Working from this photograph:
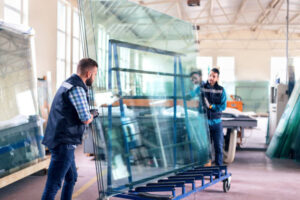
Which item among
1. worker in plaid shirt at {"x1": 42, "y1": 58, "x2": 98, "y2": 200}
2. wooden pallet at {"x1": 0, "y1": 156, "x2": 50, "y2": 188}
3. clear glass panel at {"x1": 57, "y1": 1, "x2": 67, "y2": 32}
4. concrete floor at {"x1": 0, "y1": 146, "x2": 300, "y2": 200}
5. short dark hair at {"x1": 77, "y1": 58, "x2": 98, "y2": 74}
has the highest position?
clear glass panel at {"x1": 57, "y1": 1, "x2": 67, "y2": 32}

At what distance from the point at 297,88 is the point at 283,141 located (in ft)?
3.88

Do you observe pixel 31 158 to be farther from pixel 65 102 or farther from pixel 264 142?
pixel 264 142

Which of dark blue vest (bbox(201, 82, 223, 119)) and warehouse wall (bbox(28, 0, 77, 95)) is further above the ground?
warehouse wall (bbox(28, 0, 77, 95))

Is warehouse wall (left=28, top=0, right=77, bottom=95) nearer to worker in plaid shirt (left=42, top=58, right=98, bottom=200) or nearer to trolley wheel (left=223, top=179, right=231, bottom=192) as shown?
trolley wheel (left=223, top=179, right=231, bottom=192)

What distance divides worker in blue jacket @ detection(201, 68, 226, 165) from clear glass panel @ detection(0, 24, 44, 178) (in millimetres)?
2624

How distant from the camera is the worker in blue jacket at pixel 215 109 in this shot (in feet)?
16.5

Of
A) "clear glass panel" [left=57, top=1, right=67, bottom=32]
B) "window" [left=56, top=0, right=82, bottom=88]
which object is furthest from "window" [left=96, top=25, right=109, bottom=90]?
"clear glass panel" [left=57, top=1, right=67, bottom=32]

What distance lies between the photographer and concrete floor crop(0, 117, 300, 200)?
417cm

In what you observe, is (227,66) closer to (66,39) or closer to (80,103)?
(66,39)

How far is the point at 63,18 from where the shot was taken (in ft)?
37.2

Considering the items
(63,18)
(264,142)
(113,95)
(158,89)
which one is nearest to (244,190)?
(158,89)

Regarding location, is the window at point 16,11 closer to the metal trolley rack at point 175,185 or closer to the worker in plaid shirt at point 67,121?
the worker in plaid shirt at point 67,121

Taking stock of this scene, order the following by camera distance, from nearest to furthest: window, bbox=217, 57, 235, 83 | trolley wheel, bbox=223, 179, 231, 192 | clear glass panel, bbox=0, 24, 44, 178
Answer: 1. trolley wheel, bbox=223, 179, 231, 192
2. clear glass panel, bbox=0, 24, 44, 178
3. window, bbox=217, 57, 235, 83

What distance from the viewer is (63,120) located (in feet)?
9.27
